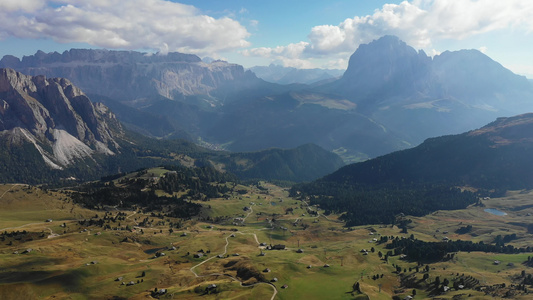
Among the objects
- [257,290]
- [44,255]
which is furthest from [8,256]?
[257,290]

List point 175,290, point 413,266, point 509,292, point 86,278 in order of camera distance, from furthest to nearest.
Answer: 1. point 413,266
2. point 86,278
3. point 175,290
4. point 509,292

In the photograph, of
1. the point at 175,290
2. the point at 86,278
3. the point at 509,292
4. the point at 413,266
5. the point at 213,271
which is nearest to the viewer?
the point at 509,292

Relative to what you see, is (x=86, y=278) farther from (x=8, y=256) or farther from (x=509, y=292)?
(x=509, y=292)

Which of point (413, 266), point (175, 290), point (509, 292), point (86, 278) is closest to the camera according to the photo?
point (509, 292)

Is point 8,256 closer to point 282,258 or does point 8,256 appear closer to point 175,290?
point 175,290

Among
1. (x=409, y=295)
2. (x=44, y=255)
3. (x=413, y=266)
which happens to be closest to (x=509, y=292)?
(x=409, y=295)

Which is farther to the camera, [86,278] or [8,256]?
[8,256]

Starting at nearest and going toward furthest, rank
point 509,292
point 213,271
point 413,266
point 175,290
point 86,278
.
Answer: point 509,292, point 175,290, point 86,278, point 213,271, point 413,266

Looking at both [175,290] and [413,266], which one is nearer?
[175,290]
